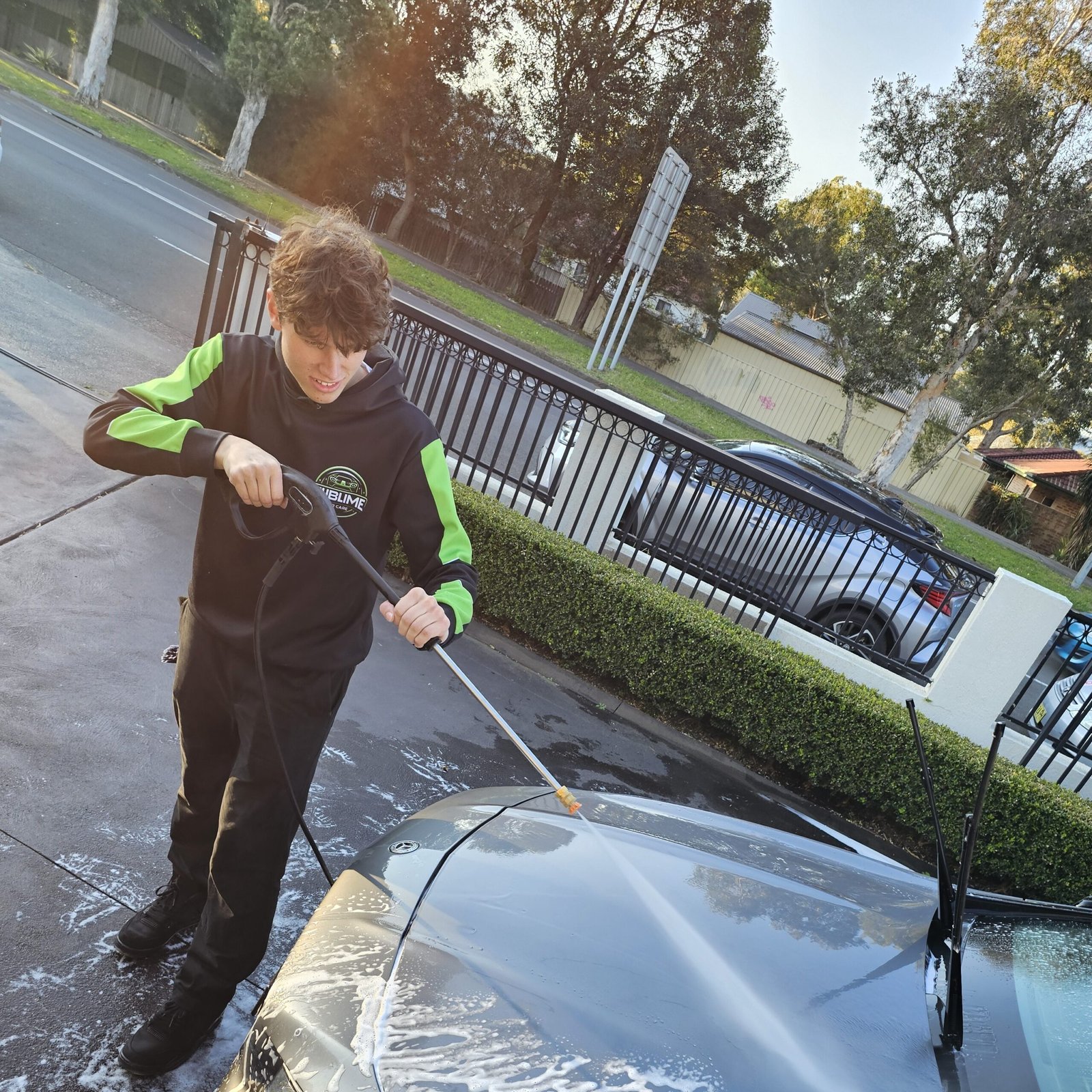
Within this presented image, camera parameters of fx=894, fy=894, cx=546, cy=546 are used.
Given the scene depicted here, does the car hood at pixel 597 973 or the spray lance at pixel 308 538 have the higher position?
the spray lance at pixel 308 538

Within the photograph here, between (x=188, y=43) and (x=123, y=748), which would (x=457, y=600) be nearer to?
(x=123, y=748)

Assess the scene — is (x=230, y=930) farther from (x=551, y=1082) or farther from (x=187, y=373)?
(x=187, y=373)

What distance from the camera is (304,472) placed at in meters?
2.04

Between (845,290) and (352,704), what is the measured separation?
22208 millimetres

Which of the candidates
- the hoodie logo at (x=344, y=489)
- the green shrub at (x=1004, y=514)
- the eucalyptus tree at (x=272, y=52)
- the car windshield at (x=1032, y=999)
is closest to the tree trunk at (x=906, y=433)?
the green shrub at (x=1004, y=514)

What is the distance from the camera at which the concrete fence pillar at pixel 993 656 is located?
5.93 m

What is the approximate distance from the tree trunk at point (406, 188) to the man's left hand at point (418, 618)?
29.3 meters

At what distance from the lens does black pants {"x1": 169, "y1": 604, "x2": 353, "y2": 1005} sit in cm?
208

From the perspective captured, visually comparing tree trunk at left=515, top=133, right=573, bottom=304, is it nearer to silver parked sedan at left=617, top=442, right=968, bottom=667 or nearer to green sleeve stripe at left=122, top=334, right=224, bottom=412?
silver parked sedan at left=617, top=442, right=968, bottom=667

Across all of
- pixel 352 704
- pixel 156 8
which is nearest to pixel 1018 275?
pixel 352 704

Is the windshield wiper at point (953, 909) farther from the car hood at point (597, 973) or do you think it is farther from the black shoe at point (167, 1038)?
the black shoe at point (167, 1038)

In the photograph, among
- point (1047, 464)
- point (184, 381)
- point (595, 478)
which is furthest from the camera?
point (1047, 464)

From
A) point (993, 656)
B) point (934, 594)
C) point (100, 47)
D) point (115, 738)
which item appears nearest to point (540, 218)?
point (100, 47)

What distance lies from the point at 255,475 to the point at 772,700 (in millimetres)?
4458
